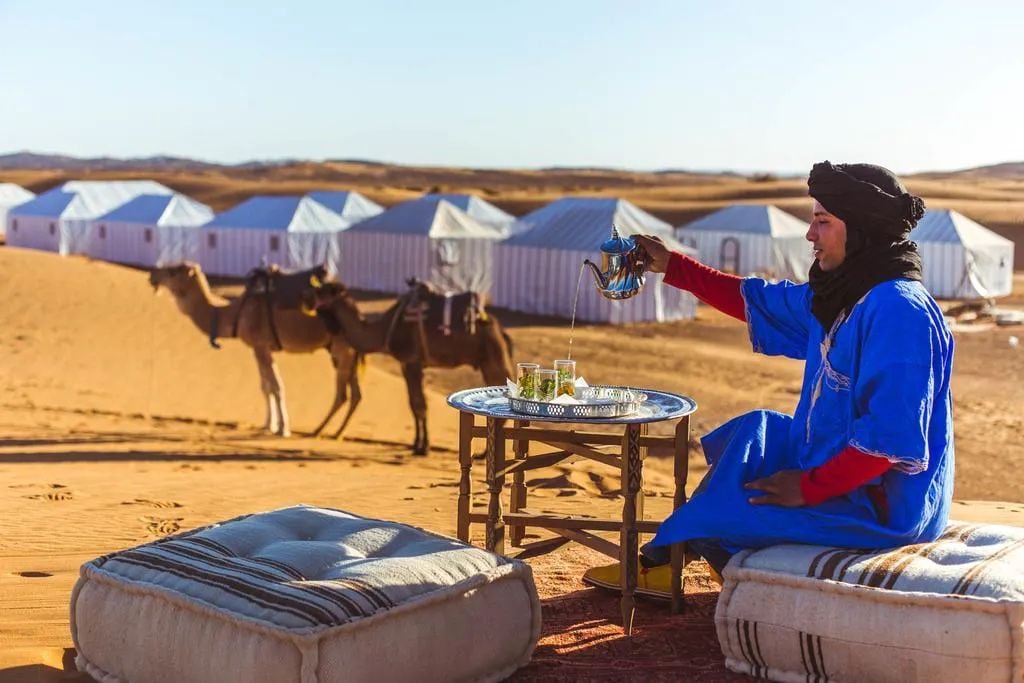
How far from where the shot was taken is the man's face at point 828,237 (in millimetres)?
4543

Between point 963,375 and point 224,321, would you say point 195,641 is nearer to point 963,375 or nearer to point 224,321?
point 224,321

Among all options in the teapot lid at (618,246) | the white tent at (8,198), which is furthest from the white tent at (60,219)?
the teapot lid at (618,246)

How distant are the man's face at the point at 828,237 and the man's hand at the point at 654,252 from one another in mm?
821

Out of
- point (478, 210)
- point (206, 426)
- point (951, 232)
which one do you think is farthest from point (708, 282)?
point (478, 210)

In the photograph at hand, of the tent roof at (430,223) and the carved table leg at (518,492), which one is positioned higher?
the tent roof at (430,223)

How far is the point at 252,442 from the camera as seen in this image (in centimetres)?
1185

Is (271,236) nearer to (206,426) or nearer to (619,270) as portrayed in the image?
(206,426)

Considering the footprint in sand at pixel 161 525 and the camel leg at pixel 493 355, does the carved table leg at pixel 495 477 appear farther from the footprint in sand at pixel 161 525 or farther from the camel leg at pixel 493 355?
the camel leg at pixel 493 355

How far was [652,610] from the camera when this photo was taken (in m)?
5.39

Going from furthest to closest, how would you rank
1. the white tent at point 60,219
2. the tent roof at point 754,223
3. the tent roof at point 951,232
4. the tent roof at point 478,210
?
the white tent at point 60,219 < the tent roof at point 478,210 < the tent roof at point 754,223 < the tent roof at point 951,232

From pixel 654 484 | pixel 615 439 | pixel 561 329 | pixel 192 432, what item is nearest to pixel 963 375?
pixel 561 329

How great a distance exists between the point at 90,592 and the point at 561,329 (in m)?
18.7

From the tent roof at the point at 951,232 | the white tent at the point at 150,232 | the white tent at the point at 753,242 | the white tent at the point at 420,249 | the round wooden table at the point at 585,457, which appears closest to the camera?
the round wooden table at the point at 585,457

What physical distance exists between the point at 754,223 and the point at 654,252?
27156 millimetres
